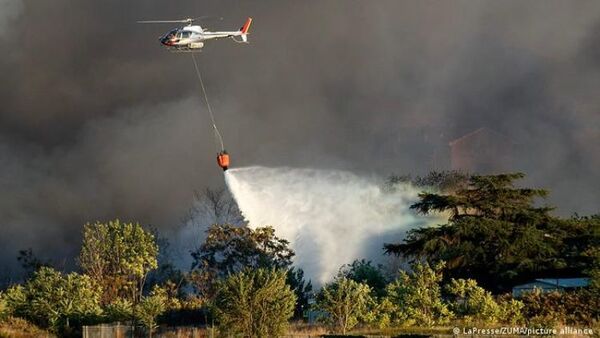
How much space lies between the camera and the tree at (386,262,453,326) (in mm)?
68500

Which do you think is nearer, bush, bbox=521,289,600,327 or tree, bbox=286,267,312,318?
bush, bbox=521,289,600,327

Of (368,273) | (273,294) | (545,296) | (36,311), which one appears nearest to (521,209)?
(368,273)

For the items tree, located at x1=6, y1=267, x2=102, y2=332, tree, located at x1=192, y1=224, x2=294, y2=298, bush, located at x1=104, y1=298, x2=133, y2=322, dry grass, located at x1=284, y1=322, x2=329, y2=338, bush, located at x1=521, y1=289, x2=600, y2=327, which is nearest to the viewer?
dry grass, located at x1=284, y1=322, x2=329, y2=338

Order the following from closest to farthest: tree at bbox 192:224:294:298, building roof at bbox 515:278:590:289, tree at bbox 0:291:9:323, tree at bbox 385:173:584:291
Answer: tree at bbox 0:291:9:323 < building roof at bbox 515:278:590:289 < tree at bbox 385:173:584:291 < tree at bbox 192:224:294:298

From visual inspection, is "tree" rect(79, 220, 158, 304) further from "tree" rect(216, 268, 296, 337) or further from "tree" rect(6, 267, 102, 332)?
"tree" rect(216, 268, 296, 337)

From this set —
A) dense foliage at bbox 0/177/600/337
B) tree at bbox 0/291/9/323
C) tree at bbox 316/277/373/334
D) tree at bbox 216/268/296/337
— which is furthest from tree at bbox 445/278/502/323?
tree at bbox 0/291/9/323

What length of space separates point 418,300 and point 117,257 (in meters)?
40.0

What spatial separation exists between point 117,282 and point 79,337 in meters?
25.4

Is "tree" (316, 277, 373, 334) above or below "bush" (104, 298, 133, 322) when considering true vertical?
below

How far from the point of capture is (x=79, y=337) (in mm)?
70250

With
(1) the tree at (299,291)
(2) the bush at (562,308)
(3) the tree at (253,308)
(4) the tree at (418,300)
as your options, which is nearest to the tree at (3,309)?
(3) the tree at (253,308)

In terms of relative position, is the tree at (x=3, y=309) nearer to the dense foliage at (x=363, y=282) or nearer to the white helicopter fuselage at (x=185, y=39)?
the dense foliage at (x=363, y=282)

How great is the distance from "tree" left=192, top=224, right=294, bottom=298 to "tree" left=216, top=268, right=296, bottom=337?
164 feet

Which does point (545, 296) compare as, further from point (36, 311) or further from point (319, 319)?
point (36, 311)
